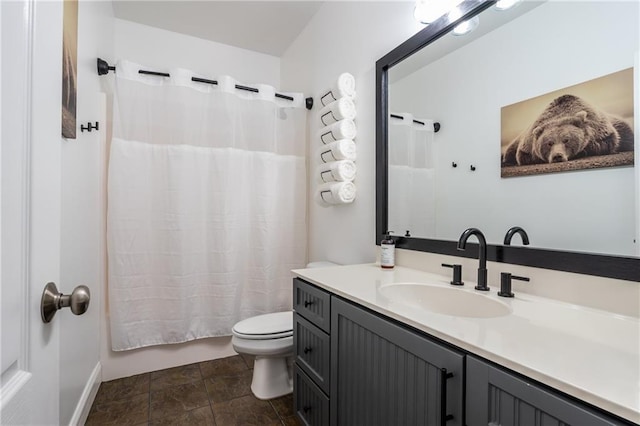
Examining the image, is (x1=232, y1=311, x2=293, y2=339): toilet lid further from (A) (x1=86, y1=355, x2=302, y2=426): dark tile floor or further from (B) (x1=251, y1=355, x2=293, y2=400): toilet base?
(A) (x1=86, y1=355, x2=302, y2=426): dark tile floor

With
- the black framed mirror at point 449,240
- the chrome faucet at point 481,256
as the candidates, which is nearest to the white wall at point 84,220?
the black framed mirror at point 449,240

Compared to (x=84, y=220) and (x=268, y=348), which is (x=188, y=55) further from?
(x=268, y=348)

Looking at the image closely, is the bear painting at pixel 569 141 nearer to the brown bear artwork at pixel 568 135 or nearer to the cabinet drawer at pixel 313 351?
the brown bear artwork at pixel 568 135

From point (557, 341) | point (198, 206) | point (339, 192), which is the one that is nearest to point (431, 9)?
point (339, 192)

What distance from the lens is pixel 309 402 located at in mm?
1486

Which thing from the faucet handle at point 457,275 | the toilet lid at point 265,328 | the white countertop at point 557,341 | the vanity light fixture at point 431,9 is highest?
the vanity light fixture at point 431,9

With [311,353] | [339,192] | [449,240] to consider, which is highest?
[339,192]

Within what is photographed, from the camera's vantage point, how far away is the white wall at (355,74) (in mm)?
1788

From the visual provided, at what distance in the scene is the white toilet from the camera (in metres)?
1.82

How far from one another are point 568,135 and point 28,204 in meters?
1.41

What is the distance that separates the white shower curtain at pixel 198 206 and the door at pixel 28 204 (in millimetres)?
1604

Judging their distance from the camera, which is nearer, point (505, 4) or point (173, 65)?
point (505, 4)

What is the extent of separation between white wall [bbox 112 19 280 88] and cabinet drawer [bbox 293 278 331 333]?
1.82m

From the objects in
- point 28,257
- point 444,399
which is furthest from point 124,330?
point 444,399
